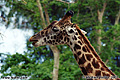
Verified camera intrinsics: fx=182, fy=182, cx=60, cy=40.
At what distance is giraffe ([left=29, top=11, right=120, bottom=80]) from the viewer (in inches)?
138

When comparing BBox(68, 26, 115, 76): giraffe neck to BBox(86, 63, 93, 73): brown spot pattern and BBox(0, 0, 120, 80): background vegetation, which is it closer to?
BBox(86, 63, 93, 73): brown spot pattern

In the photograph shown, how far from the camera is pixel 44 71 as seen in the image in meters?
9.48

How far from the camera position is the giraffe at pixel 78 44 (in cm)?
351

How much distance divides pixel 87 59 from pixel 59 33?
34.0 inches

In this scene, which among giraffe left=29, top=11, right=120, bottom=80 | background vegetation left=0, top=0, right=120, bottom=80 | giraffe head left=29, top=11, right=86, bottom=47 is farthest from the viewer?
background vegetation left=0, top=0, right=120, bottom=80

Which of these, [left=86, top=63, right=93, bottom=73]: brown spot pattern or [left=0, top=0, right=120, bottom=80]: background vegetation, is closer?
[left=86, top=63, right=93, bottom=73]: brown spot pattern

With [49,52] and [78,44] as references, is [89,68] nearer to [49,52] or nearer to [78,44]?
[78,44]

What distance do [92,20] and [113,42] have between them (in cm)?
249

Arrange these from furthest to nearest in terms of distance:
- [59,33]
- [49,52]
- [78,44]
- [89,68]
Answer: [49,52], [59,33], [78,44], [89,68]

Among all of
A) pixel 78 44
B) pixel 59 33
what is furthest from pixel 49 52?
pixel 78 44

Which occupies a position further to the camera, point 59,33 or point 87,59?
point 59,33

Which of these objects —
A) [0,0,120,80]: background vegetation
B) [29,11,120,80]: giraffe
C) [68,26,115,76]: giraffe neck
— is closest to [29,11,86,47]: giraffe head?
[29,11,120,80]: giraffe

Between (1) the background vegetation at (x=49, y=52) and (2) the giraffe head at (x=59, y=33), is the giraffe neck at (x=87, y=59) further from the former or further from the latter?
(1) the background vegetation at (x=49, y=52)

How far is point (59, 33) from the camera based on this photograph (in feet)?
13.2
